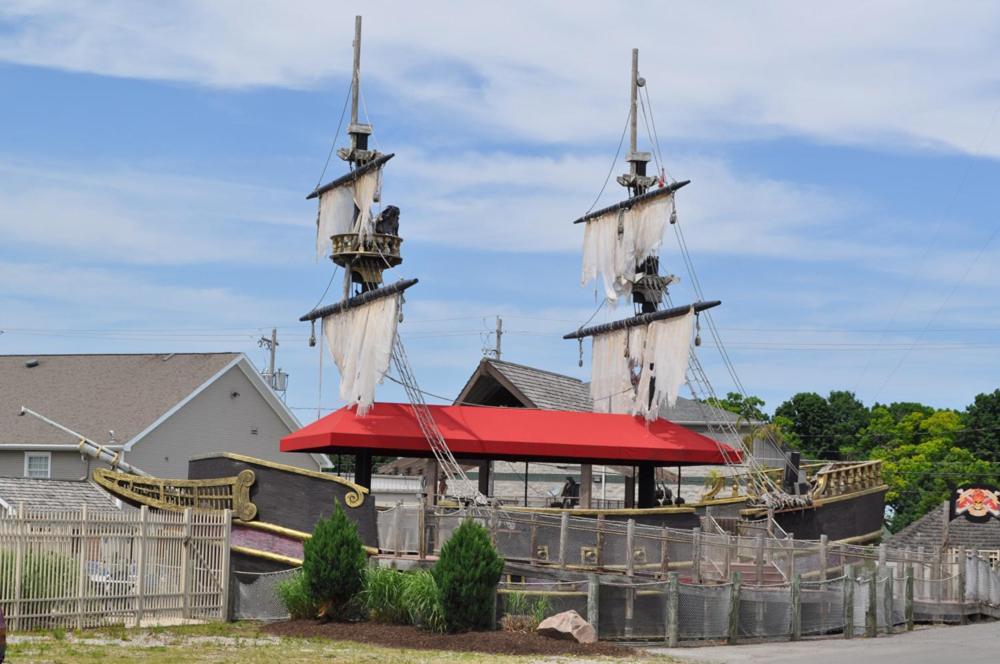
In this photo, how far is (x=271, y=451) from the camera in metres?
47.9

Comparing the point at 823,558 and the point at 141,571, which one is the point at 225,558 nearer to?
the point at 141,571

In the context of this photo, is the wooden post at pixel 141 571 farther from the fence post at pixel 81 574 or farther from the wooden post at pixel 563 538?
the wooden post at pixel 563 538

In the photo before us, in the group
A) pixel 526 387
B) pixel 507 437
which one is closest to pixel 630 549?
pixel 507 437

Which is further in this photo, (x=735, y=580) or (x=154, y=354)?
(x=154, y=354)

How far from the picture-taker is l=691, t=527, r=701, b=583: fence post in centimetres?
2722

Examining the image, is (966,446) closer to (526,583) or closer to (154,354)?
(154,354)

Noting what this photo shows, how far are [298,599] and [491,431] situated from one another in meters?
7.35

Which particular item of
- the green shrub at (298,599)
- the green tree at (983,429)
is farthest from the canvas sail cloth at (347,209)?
the green tree at (983,429)

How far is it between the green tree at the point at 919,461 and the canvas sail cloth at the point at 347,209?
51.5 metres

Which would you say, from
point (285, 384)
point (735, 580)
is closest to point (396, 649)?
point (735, 580)

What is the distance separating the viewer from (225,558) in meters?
27.6

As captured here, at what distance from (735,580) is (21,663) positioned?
39.5 feet

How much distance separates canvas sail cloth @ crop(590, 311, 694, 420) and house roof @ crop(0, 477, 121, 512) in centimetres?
1278

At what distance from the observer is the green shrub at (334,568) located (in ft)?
82.9
